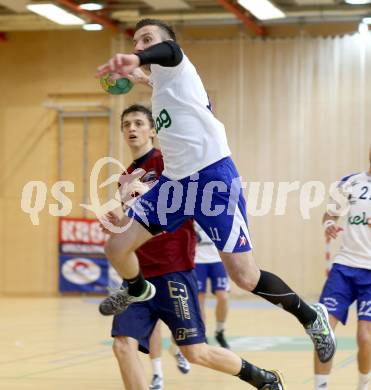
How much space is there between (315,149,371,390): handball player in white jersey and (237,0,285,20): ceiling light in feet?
33.3

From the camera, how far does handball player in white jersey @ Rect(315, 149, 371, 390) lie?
22.8ft

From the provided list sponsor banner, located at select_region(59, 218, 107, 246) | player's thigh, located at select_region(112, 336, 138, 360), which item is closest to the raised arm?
player's thigh, located at select_region(112, 336, 138, 360)

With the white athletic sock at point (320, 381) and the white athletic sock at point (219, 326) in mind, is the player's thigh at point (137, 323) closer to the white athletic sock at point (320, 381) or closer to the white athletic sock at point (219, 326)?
the white athletic sock at point (320, 381)

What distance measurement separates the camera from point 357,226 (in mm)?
7406

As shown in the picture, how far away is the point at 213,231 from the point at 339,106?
13.6 metres

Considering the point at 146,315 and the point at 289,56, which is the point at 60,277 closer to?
the point at 289,56

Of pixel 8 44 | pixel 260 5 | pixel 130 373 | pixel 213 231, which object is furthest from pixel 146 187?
pixel 8 44

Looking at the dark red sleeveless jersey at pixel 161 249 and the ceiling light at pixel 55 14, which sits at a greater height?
the ceiling light at pixel 55 14

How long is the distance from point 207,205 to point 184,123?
1.68 ft

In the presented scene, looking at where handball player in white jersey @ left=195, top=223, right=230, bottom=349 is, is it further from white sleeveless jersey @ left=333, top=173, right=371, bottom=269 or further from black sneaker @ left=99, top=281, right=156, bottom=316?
black sneaker @ left=99, top=281, right=156, bottom=316

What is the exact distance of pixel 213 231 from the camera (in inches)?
217

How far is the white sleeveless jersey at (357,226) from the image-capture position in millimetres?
7225

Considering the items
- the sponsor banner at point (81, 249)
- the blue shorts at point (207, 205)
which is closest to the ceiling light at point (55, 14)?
the sponsor banner at point (81, 249)

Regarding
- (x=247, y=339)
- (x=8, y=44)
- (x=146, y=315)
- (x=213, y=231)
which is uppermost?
(x=8, y=44)
